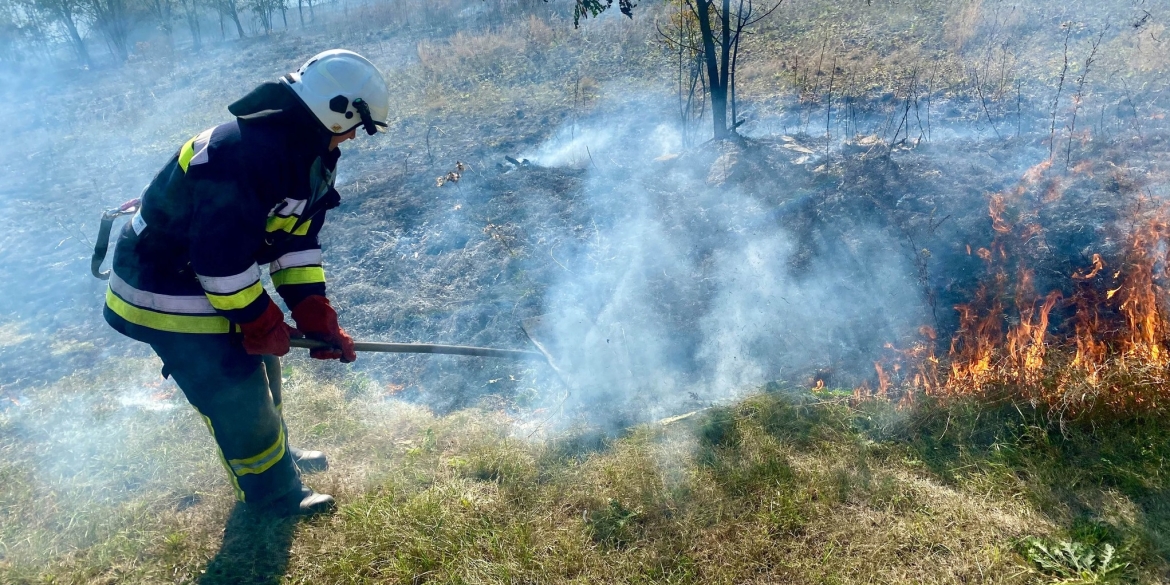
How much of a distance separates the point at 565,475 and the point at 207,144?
7.85 feet

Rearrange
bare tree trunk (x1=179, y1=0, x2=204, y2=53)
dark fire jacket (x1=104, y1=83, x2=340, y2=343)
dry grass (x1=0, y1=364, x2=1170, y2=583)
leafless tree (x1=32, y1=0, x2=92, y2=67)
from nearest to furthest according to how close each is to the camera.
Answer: dark fire jacket (x1=104, y1=83, x2=340, y2=343) < dry grass (x1=0, y1=364, x2=1170, y2=583) < leafless tree (x1=32, y1=0, x2=92, y2=67) < bare tree trunk (x1=179, y1=0, x2=204, y2=53)

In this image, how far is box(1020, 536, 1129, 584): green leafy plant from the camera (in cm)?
254

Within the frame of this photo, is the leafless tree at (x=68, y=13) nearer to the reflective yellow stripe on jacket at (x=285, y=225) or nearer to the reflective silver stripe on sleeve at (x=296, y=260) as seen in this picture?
the reflective silver stripe on sleeve at (x=296, y=260)

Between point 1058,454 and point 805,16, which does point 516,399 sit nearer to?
point 1058,454

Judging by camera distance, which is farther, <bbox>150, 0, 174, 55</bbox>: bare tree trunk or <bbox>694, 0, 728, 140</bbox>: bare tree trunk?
<bbox>150, 0, 174, 55</bbox>: bare tree trunk

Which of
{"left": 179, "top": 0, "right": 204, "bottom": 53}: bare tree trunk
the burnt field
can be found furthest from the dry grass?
{"left": 179, "top": 0, "right": 204, "bottom": 53}: bare tree trunk

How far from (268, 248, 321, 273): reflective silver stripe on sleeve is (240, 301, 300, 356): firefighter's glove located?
1.43 feet

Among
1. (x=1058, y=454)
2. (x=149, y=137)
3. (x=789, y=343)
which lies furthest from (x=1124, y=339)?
(x=149, y=137)

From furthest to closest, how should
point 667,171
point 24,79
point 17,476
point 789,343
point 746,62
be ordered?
point 24,79, point 746,62, point 667,171, point 789,343, point 17,476

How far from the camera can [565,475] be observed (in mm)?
3473

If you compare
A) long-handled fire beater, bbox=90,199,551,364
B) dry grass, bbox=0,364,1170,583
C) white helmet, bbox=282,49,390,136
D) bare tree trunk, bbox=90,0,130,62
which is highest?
bare tree trunk, bbox=90,0,130,62

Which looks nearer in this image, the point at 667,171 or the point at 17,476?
the point at 17,476

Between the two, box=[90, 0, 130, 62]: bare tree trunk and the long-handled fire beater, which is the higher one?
box=[90, 0, 130, 62]: bare tree trunk

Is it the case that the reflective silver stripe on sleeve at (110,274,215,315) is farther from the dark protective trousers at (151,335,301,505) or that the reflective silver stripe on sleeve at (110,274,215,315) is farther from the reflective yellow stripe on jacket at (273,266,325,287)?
the reflective yellow stripe on jacket at (273,266,325,287)
